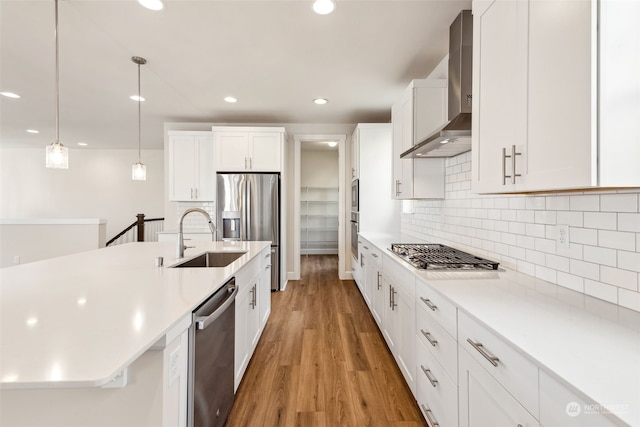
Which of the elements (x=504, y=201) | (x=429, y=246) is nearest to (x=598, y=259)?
(x=504, y=201)

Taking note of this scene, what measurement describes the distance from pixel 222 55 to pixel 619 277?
3.15m

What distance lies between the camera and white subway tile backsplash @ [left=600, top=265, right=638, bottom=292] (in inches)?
42.3

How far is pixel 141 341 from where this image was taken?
2.78 ft

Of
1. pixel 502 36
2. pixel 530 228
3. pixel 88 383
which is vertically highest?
pixel 502 36

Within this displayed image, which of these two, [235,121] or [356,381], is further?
[235,121]

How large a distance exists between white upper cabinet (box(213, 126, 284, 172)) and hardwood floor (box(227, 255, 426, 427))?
2.16 meters

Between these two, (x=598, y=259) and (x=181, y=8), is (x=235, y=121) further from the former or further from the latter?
(x=598, y=259)

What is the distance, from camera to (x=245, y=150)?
4.39 metres

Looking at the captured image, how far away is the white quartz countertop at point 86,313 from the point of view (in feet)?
2.33

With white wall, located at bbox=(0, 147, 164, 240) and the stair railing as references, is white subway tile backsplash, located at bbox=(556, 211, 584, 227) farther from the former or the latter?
white wall, located at bbox=(0, 147, 164, 240)

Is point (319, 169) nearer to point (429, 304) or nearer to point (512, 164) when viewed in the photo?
point (429, 304)

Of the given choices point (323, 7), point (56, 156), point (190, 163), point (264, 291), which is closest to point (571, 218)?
point (323, 7)

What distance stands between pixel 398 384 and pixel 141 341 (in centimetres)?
183

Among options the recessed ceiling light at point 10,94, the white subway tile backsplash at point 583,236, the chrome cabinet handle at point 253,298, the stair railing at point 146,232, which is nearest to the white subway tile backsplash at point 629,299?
the white subway tile backsplash at point 583,236
